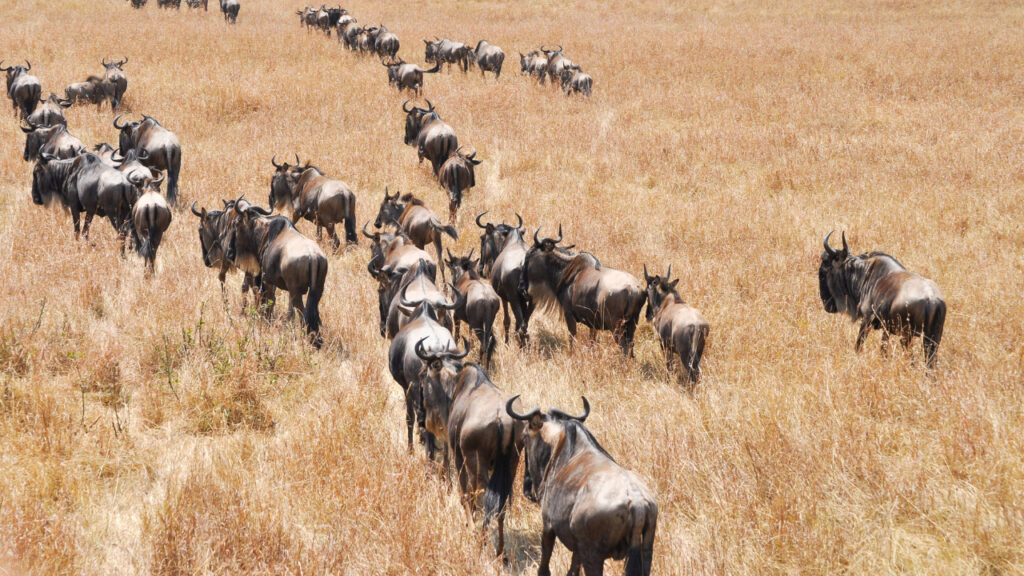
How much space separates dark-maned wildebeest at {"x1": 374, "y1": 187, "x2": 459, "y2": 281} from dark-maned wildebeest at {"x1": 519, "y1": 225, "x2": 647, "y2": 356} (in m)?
1.81

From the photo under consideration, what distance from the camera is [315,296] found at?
24.1 ft

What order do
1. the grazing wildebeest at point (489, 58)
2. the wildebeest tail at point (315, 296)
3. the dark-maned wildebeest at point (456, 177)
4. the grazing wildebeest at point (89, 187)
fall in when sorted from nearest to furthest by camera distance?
the wildebeest tail at point (315, 296)
the grazing wildebeest at point (89, 187)
the dark-maned wildebeest at point (456, 177)
the grazing wildebeest at point (489, 58)

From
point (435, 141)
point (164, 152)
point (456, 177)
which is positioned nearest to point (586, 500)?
point (456, 177)

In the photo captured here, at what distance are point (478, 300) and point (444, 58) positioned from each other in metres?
17.9

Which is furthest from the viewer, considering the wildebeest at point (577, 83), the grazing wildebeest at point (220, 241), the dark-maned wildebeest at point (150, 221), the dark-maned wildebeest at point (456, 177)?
the wildebeest at point (577, 83)

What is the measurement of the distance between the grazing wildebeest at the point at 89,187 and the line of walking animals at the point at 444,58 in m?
9.61

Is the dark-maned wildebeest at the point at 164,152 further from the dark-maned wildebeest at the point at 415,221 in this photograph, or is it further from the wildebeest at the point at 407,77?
the wildebeest at the point at 407,77

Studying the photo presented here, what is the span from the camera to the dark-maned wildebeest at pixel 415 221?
30.7 ft

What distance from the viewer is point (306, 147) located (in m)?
14.1

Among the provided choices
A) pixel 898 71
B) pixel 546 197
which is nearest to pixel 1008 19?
pixel 898 71

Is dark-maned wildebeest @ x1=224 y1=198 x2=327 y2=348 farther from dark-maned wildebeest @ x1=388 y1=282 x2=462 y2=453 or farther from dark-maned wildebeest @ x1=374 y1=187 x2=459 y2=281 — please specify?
dark-maned wildebeest @ x1=388 y1=282 x2=462 y2=453

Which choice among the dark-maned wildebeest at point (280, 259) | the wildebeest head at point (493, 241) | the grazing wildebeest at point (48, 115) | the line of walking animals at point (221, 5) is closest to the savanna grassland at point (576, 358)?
the dark-maned wildebeest at point (280, 259)

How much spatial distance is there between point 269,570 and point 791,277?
6930 millimetres

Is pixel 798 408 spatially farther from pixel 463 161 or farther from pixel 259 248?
pixel 463 161
